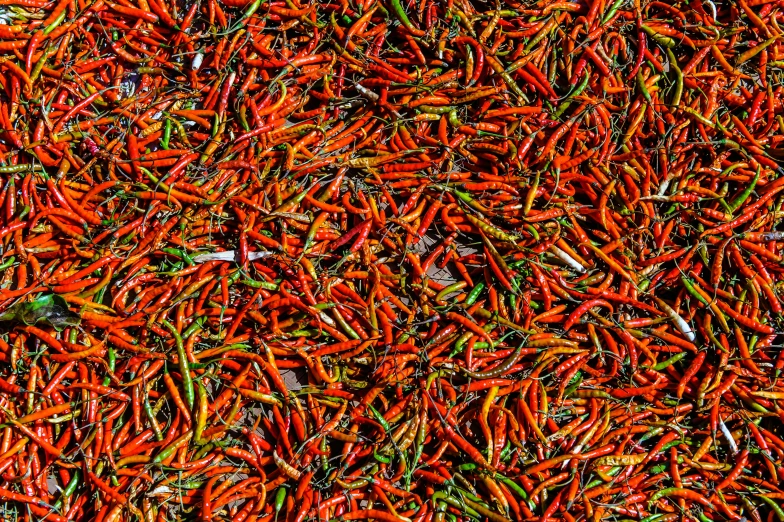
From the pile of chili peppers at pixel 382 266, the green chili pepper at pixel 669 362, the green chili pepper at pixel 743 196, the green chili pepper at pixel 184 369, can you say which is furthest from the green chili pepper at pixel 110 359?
the green chili pepper at pixel 743 196

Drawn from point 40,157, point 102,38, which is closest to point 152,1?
point 102,38

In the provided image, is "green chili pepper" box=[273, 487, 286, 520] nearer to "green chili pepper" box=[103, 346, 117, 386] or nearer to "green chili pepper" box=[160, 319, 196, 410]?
"green chili pepper" box=[160, 319, 196, 410]

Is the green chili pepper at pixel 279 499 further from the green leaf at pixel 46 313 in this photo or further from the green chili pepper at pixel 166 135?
the green chili pepper at pixel 166 135

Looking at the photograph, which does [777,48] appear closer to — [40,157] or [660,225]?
[660,225]

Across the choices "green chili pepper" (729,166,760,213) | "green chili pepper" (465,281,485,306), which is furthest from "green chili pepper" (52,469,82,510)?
"green chili pepper" (729,166,760,213)

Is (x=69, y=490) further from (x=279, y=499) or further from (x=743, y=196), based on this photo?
(x=743, y=196)

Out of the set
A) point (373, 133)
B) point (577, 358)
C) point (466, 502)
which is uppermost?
point (373, 133)
